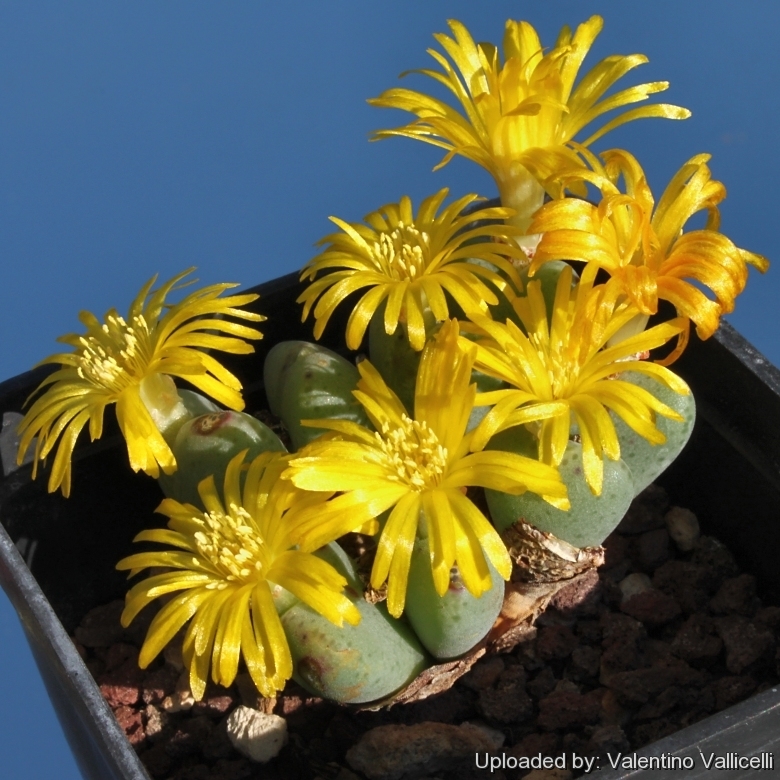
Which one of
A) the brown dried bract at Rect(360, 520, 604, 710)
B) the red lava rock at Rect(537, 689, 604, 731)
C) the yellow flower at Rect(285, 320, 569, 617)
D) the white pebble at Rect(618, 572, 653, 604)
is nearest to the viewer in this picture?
the yellow flower at Rect(285, 320, 569, 617)

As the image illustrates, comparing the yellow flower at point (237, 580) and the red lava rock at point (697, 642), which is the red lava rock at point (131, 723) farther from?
the red lava rock at point (697, 642)

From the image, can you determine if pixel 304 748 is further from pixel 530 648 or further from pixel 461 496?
pixel 461 496

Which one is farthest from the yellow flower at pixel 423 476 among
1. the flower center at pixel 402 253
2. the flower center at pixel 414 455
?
the flower center at pixel 402 253

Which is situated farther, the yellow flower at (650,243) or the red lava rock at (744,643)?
the red lava rock at (744,643)

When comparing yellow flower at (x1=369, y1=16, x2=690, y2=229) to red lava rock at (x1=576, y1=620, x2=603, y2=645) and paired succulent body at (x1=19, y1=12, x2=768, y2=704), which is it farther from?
red lava rock at (x1=576, y1=620, x2=603, y2=645)

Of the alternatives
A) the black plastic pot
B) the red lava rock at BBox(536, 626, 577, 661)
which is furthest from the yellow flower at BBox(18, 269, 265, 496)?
the red lava rock at BBox(536, 626, 577, 661)

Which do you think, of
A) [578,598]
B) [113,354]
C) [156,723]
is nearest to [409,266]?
[113,354]

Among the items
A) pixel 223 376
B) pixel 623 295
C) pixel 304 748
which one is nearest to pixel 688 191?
pixel 623 295
